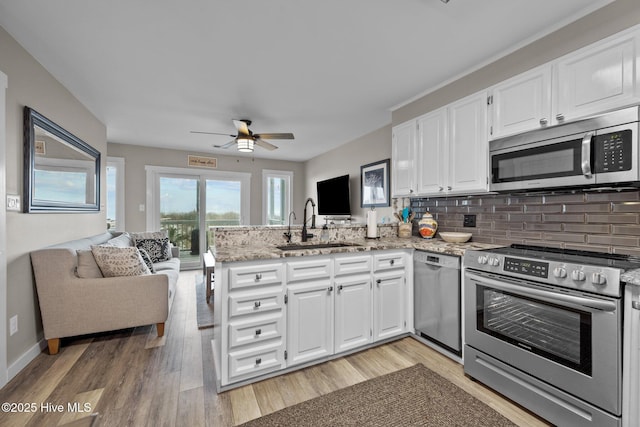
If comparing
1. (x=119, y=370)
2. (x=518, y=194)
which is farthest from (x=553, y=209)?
(x=119, y=370)

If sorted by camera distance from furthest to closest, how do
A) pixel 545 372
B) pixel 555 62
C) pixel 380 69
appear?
pixel 380 69, pixel 555 62, pixel 545 372

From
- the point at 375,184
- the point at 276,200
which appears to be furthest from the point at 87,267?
the point at 276,200

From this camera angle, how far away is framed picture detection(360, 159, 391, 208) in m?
4.09

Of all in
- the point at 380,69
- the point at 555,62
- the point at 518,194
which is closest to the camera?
the point at 555,62

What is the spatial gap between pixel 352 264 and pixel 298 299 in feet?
1.72

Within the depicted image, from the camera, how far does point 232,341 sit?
1793 millimetres

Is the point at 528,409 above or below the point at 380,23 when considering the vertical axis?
below

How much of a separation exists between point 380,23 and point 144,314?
10.2 feet

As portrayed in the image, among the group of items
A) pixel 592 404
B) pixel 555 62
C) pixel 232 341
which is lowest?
pixel 592 404

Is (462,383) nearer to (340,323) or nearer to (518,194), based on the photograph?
(340,323)

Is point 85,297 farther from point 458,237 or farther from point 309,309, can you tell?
point 458,237

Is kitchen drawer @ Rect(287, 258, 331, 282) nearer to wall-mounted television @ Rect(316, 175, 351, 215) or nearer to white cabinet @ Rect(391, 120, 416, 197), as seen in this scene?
white cabinet @ Rect(391, 120, 416, 197)

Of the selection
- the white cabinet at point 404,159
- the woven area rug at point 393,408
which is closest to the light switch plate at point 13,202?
the woven area rug at point 393,408

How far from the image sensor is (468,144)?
2.40m
